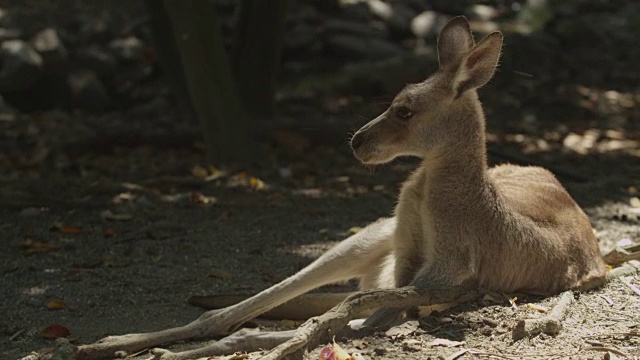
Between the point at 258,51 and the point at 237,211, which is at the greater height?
the point at 258,51

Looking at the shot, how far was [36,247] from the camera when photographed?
5535 millimetres

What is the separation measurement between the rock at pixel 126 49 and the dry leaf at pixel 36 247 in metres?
5.37

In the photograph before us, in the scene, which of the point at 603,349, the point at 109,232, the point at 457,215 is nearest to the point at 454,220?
the point at 457,215

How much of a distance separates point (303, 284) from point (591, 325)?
1.34 meters

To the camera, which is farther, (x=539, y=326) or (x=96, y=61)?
(x=96, y=61)

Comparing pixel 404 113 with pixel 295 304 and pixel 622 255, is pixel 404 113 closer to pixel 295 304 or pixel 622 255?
pixel 295 304

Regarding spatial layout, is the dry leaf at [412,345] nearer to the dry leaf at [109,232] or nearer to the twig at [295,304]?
the twig at [295,304]

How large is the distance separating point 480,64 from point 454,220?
694mm

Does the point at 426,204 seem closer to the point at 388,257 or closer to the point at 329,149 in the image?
the point at 388,257

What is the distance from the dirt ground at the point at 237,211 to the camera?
3.80 m

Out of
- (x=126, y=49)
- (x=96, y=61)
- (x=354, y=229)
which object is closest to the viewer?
(x=354, y=229)

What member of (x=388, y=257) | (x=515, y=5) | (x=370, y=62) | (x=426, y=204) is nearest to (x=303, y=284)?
(x=388, y=257)

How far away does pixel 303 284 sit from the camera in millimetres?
4285

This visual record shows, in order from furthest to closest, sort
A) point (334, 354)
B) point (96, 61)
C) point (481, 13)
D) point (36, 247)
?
point (481, 13)
point (96, 61)
point (36, 247)
point (334, 354)
